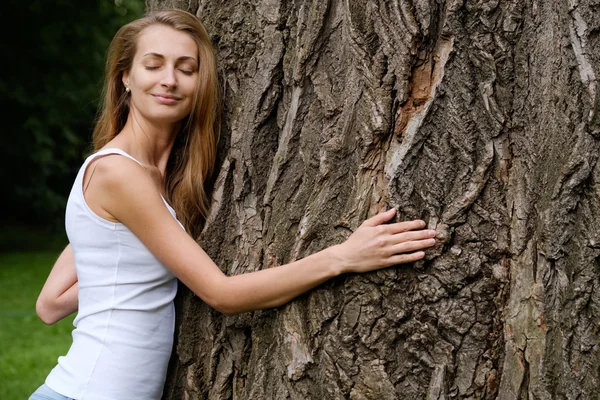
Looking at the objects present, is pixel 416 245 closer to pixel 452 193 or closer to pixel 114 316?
pixel 452 193

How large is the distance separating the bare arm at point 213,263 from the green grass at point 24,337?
165 inches

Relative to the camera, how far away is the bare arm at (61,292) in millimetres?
3385

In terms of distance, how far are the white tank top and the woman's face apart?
0.28 metres

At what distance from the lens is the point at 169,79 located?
3.02 metres

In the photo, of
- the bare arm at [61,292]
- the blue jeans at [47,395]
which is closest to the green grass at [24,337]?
the bare arm at [61,292]

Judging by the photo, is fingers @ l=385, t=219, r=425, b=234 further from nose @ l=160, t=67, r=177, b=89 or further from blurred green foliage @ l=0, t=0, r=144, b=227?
blurred green foliage @ l=0, t=0, r=144, b=227

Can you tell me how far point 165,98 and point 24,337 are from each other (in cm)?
648

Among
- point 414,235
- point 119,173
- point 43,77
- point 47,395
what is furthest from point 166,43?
point 43,77

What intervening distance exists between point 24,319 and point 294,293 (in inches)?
311

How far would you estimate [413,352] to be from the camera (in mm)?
2490

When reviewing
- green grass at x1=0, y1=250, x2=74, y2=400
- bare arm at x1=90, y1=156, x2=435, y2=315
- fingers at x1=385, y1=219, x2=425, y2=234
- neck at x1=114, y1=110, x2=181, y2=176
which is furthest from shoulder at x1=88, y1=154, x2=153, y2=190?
green grass at x1=0, y1=250, x2=74, y2=400

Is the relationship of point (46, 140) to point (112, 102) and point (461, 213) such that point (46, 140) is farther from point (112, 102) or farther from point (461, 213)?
point (461, 213)

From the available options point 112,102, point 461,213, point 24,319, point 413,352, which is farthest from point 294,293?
point 24,319

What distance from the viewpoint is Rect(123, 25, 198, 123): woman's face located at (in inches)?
119
